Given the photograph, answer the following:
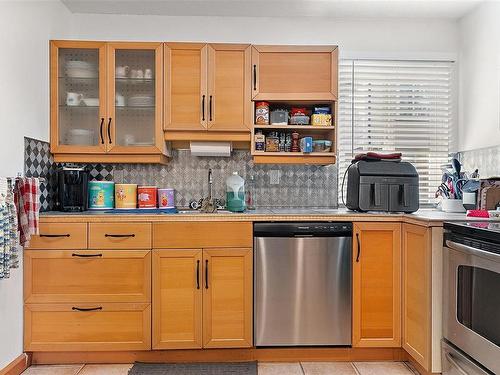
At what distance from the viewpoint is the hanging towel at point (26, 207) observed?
2.35m

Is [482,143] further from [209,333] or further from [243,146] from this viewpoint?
[209,333]

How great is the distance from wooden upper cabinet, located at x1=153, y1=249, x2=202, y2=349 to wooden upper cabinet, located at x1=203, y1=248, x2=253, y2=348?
0.08 metres

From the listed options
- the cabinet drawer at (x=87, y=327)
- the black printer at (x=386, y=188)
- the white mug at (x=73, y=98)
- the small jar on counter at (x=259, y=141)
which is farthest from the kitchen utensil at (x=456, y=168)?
the white mug at (x=73, y=98)

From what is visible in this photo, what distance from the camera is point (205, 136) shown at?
10.0ft

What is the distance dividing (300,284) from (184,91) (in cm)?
153

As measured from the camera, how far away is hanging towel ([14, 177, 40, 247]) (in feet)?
7.70

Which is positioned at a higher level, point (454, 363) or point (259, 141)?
point (259, 141)

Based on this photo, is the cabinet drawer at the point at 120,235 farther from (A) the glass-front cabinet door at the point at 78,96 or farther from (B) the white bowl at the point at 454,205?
(B) the white bowl at the point at 454,205

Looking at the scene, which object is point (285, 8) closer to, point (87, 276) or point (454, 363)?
point (87, 276)

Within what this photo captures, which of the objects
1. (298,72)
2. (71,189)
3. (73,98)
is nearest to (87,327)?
(71,189)

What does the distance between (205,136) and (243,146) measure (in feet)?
1.16

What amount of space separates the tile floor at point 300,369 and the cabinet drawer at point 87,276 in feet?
1.36

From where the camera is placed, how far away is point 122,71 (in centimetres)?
302

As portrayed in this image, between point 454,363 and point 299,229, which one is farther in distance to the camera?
point 299,229
